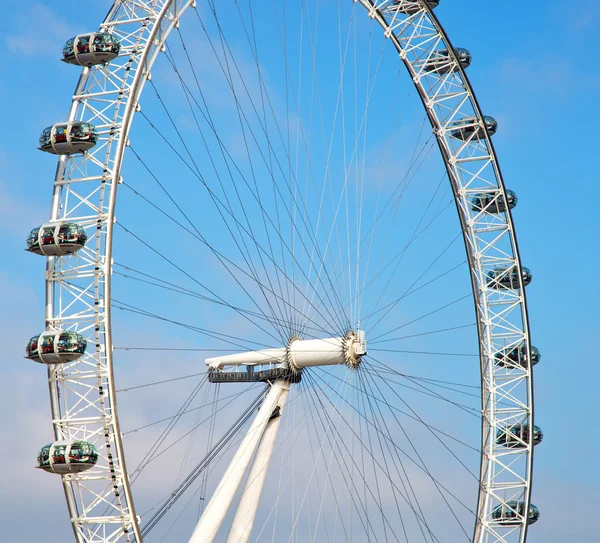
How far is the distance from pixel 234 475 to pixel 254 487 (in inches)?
55.4

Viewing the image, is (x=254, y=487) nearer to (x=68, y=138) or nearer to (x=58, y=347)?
(x=58, y=347)

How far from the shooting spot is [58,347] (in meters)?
36.8

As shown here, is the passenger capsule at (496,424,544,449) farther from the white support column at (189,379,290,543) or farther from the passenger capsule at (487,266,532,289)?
the white support column at (189,379,290,543)

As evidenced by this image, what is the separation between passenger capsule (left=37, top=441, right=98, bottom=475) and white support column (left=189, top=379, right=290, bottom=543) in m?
5.05

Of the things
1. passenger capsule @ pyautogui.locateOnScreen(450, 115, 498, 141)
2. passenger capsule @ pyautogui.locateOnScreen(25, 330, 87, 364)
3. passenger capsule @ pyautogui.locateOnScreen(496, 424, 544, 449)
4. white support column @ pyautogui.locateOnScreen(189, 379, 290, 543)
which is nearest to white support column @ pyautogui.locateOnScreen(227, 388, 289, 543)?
white support column @ pyautogui.locateOnScreen(189, 379, 290, 543)

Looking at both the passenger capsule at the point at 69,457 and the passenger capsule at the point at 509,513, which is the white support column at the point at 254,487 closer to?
the passenger capsule at the point at 69,457

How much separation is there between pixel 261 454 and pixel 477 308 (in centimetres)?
1227

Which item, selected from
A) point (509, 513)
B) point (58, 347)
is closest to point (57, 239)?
point (58, 347)

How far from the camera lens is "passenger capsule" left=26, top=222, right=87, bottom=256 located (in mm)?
37156

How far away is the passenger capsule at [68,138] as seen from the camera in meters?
38.0

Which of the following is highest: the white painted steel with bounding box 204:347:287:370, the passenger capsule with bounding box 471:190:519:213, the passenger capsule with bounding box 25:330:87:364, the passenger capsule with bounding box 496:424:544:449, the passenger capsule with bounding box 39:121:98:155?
the passenger capsule with bounding box 471:190:519:213

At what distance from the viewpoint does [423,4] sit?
49.2m

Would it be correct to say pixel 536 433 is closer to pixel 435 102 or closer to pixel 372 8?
pixel 435 102

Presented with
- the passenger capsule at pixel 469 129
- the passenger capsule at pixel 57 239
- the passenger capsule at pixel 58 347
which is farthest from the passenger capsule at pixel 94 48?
the passenger capsule at pixel 469 129
